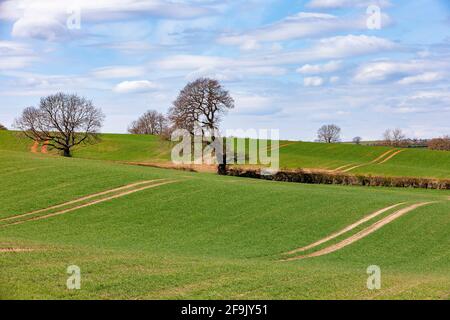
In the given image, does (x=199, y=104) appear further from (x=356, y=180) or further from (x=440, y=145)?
(x=440, y=145)

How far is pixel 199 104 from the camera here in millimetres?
72750

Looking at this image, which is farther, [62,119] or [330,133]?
[330,133]

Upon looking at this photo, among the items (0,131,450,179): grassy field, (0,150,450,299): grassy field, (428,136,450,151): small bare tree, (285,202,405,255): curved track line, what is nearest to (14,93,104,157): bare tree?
(0,131,450,179): grassy field

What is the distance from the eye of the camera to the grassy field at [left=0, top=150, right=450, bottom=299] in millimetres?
16250

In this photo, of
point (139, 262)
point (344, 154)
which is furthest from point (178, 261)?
point (344, 154)

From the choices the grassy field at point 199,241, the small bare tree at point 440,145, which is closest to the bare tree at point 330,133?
the small bare tree at point 440,145

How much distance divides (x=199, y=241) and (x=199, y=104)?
144 feet

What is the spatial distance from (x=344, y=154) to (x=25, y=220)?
8482 centimetres

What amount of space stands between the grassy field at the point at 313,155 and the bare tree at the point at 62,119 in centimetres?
805

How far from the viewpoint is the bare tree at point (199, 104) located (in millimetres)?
72500

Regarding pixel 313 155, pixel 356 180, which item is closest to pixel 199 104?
pixel 356 180

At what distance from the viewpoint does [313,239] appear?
1247 inches

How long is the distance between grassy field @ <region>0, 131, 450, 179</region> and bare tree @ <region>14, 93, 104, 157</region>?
8.05 meters

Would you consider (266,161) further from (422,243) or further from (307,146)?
(422,243)
